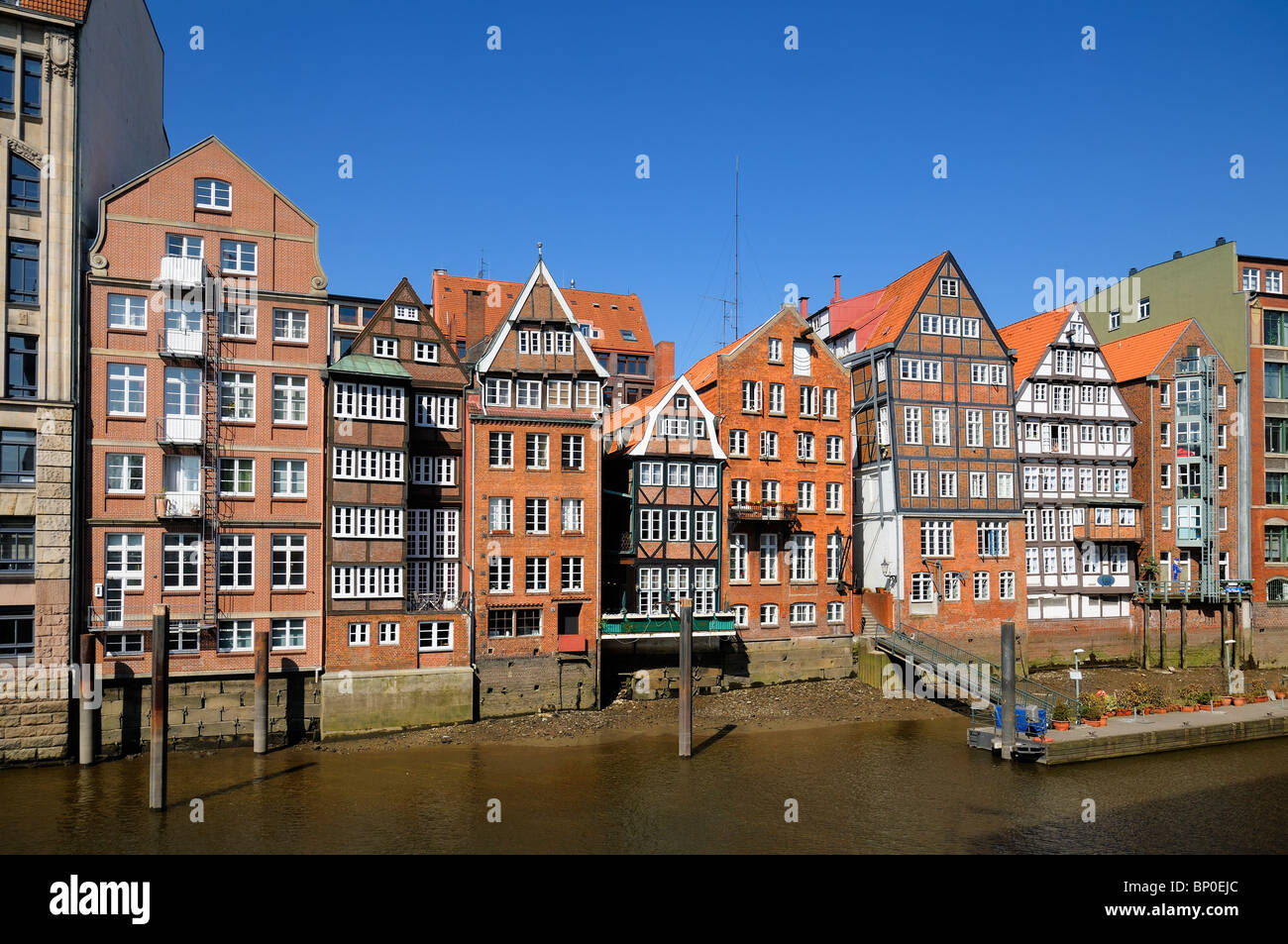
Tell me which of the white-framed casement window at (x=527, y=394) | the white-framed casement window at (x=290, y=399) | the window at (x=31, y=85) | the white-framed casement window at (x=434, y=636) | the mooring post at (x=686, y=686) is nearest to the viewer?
the window at (x=31, y=85)

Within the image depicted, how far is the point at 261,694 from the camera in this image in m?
38.1

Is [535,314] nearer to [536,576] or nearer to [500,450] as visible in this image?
[500,450]

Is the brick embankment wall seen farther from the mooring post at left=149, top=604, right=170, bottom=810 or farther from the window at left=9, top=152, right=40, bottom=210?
the window at left=9, top=152, right=40, bottom=210

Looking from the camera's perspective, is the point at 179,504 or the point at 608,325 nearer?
the point at 179,504

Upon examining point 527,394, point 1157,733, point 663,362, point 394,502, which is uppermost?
point 663,362

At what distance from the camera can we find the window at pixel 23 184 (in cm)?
3681

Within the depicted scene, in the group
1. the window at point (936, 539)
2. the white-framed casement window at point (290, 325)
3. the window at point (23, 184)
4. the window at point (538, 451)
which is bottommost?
the window at point (936, 539)

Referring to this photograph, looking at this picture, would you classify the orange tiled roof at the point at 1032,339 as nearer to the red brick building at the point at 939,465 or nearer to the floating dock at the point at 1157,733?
the red brick building at the point at 939,465

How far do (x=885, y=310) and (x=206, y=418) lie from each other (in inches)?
1470

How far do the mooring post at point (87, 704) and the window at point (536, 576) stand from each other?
17.5m

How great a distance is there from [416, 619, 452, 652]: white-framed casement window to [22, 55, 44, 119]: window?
83.4 feet

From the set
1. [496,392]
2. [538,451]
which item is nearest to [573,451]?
[538,451]

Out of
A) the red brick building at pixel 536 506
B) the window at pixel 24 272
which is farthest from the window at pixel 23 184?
the red brick building at pixel 536 506

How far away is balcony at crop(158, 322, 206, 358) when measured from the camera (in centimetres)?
3853
